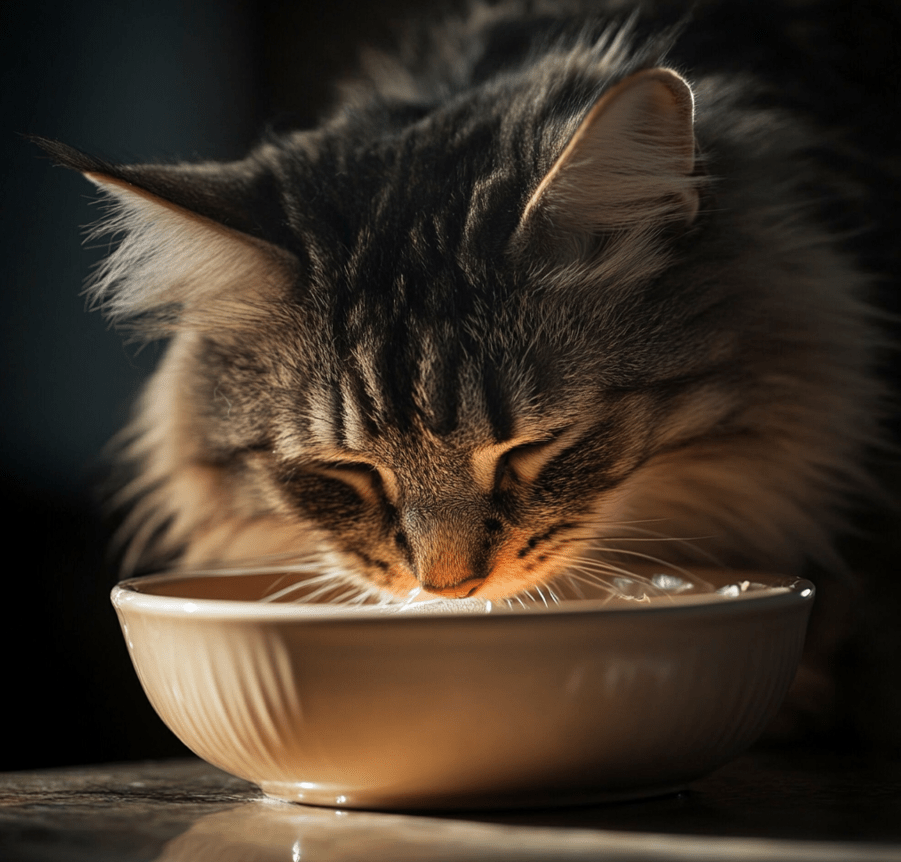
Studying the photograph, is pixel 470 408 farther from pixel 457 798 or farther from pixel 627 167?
pixel 457 798

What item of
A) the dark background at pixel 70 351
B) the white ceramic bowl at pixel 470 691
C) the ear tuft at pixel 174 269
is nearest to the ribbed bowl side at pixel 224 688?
the white ceramic bowl at pixel 470 691

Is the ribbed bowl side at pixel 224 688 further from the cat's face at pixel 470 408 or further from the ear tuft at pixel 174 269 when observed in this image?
the ear tuft at pixel 174 269

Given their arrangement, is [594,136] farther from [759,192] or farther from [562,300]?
[759,192]

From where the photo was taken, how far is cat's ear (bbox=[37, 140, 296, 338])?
1.10 metres

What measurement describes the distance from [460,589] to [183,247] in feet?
1.63

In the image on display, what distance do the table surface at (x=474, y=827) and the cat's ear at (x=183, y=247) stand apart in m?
0.57

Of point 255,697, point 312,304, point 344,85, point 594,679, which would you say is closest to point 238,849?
point 255,697

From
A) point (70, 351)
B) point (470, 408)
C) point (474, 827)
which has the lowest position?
point (474, 827)

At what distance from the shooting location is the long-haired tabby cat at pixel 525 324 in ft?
3.56

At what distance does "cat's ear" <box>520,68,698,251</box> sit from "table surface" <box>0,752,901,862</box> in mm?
583

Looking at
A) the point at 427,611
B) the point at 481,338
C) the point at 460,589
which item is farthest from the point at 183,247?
the point at 427,611

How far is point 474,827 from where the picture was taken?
0.75m

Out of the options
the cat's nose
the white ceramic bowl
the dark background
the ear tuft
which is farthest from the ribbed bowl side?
the dark background

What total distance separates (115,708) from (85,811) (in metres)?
1.27
